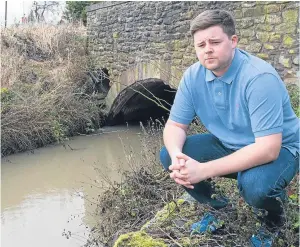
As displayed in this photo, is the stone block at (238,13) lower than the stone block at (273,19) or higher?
higher

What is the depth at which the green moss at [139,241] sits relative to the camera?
2926 millimetres

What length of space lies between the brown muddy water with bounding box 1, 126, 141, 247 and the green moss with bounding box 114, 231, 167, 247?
1.65m

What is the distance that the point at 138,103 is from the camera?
11.4 m

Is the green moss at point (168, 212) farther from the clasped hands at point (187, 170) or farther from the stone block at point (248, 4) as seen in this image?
the stone block at point (248, 4)

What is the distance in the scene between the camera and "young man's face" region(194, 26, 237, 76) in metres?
2.53

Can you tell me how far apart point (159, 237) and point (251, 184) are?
0.90m

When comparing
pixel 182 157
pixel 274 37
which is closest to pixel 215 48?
pixel 182 157

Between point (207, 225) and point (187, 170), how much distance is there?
637mm

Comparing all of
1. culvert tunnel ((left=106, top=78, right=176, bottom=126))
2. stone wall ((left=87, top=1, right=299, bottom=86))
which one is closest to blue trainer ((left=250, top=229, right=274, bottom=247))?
stone wall ((left=87, top=1, right=299, bottom=86))

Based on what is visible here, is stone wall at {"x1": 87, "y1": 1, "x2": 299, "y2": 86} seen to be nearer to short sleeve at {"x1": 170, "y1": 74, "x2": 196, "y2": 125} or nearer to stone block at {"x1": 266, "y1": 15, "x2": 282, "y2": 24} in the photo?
stone block at {"x1": 266, "y1": 15, "x2": 282, "y2": 24}

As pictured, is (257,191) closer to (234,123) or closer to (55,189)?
(234,123)

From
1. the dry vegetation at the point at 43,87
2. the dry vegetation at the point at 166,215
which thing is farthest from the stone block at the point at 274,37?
the dry vegetation at the point at 43,87

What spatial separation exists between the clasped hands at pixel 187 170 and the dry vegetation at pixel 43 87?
6567mm

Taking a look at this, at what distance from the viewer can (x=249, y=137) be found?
259 cm
